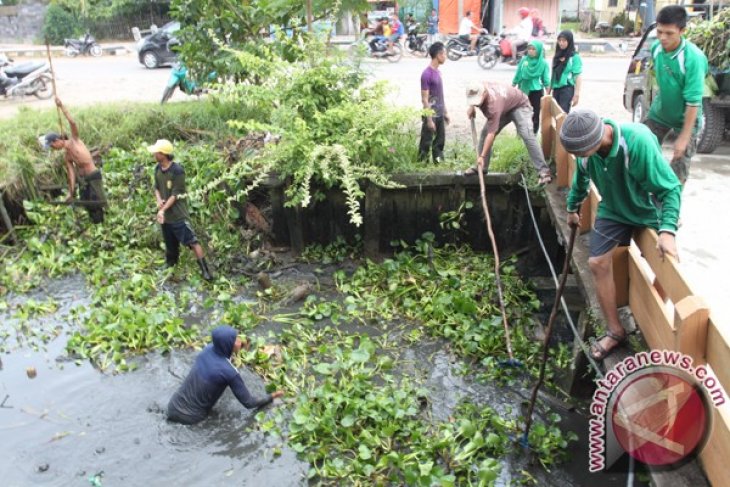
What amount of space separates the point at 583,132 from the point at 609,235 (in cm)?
86

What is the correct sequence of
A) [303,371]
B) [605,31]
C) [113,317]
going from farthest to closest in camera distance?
[605,31] → [113,317] → [303,371]

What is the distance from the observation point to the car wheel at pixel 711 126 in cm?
886

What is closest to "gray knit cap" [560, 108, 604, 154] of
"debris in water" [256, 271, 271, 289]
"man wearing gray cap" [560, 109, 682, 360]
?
"man wearing gray cap" [560, 109, 682, 360]

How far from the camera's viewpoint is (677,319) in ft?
10.2

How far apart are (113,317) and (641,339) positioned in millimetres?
5060

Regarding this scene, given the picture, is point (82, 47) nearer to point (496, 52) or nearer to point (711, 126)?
point (496, 52)

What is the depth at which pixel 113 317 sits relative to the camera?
6.29 meters

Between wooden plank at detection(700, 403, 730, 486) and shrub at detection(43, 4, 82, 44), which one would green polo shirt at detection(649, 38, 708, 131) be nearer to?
wooden plank at detection(700, 403, 730, 486)

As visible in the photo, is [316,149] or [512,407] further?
[316,149]

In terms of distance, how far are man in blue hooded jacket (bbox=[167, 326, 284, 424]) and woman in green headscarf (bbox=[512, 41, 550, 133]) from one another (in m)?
5.23

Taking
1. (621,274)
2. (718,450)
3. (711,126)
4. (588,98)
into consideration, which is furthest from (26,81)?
(718,450)

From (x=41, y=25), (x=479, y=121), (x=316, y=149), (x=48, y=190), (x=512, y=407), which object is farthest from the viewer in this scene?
(x=41, y=25)

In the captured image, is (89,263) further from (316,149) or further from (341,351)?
(341,351)

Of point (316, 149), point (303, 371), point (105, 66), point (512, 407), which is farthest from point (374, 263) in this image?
point (105, 66)
